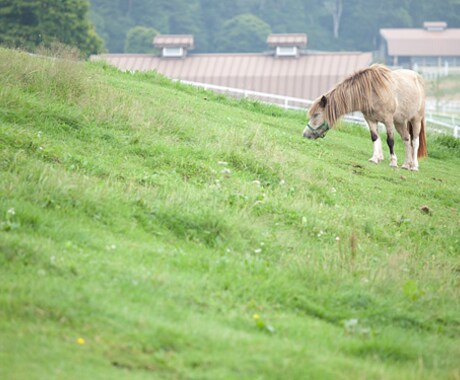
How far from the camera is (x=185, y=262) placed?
26.9 feet

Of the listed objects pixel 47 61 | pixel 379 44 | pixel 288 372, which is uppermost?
pixel 47 61

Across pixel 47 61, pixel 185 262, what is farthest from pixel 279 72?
pixel 185 262

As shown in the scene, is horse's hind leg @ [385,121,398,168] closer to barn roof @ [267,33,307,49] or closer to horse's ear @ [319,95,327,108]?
horse's ear @ [319,95,327,108]

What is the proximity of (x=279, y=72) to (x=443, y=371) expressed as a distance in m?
60.6

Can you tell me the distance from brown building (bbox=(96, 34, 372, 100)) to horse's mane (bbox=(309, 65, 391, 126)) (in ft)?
151

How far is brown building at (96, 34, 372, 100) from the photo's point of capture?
6519cm

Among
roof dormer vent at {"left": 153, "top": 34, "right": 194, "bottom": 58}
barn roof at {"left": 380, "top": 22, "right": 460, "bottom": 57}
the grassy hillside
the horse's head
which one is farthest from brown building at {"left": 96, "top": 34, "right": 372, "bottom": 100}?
the grassy hillside

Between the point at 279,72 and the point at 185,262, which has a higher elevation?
the point at 185,262

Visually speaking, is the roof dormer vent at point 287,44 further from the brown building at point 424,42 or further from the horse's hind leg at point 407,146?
the horse's hind leg at point 407,146

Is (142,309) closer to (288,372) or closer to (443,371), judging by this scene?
(288,372)

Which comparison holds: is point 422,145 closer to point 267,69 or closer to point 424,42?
point 267,69

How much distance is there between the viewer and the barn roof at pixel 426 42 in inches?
4257

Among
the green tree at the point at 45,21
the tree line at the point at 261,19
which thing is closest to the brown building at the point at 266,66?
the green tree at the point at 45,21

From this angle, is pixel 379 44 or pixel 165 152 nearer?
pixel 165 152
